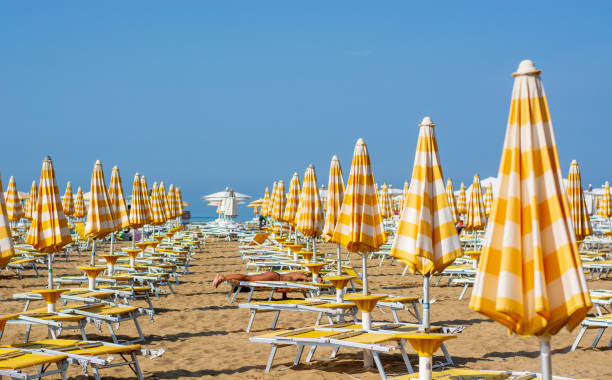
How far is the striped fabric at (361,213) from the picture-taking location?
709 centimetres

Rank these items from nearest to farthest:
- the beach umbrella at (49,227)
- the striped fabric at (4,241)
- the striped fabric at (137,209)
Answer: the striped fabric at (4,241), the beach umbrella at (49,227), the striped fabric at (137,209)

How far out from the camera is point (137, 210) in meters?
14.6

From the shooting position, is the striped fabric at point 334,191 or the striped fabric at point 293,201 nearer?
the striped fabric at point 334,191

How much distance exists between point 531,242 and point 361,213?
4.15m

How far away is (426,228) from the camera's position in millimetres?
5020

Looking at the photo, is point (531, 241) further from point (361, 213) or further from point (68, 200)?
point (68, 200)

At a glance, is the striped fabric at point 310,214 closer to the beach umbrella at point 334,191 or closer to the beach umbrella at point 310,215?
the beach umbrella at point 310,215

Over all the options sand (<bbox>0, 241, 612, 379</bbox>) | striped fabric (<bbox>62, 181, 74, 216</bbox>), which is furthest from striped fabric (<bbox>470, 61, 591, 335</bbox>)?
striped fabric (<bbox>62, 181, 74, 216</bbox>)

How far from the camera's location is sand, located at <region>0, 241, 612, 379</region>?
6.29 meters

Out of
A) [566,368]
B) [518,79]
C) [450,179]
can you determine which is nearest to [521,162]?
[518,79]

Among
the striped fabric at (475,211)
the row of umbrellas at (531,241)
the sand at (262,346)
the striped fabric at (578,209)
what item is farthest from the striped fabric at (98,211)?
the striped fabric at (475,211)

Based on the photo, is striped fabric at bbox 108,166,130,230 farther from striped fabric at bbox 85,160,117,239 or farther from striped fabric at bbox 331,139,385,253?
striped fabric at bbox 331,139,385,253

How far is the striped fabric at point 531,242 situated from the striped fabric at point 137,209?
12.1m

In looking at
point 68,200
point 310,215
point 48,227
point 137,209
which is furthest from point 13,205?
point 48,227
